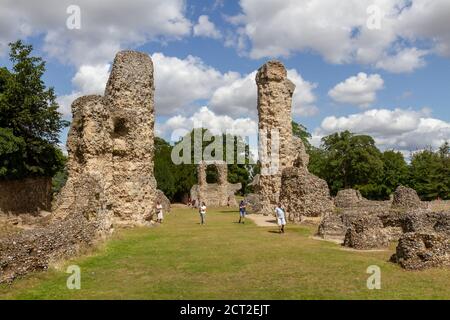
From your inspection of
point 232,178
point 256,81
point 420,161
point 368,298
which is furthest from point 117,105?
point 420,161

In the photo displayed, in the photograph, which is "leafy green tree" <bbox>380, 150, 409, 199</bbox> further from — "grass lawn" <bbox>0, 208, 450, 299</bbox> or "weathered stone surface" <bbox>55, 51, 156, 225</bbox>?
"grass lawn" <bbox>0, 208, 450, 299</bbox>

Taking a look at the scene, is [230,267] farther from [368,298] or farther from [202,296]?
[368,298]

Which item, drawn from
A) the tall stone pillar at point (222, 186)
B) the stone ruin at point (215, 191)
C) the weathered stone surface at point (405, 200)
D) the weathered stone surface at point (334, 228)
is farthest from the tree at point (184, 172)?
the weathered stone surface at point (334, 228)

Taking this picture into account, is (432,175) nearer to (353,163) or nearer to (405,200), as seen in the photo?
(353,163)

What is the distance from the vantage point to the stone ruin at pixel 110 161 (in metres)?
14.8

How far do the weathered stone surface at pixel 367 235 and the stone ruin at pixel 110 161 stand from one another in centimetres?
873

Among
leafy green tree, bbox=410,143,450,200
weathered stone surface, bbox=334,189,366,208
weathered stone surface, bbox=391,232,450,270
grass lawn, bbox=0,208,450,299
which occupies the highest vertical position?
leafy green tree, bbox=410,143,450,200

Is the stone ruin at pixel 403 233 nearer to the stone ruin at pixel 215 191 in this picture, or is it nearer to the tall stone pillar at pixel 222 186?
the stone ruin at pixel 215 191

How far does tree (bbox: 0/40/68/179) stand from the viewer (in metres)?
28.6

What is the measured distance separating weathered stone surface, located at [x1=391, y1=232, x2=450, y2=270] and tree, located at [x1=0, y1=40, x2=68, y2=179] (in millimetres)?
24037

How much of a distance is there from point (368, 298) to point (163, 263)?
5.91 metres

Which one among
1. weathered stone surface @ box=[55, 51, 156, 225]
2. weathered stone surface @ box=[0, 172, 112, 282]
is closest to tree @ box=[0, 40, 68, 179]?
weathered stone surface @ box=[55, 51, 156, 225]
